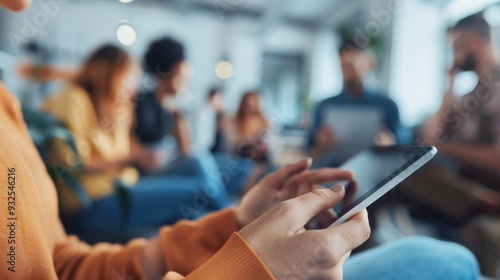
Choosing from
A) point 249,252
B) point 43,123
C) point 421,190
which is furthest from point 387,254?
point 421,190

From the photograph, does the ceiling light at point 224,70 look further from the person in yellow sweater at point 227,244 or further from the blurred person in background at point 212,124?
the person in yellow sweater at point 227,244

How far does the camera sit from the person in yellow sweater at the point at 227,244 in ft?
0.55

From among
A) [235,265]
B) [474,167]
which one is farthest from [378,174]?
[474,167]

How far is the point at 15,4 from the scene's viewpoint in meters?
0.22

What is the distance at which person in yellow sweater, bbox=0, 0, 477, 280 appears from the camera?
0.17m

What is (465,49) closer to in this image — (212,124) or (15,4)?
(15,4)

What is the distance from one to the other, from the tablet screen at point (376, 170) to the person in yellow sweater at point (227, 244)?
0.05 ft

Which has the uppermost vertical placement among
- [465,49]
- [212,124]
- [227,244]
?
[465,49]

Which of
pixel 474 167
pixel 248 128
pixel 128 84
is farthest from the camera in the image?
pixel 248 128

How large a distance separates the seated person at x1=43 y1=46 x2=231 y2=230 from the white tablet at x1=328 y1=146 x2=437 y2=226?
41 cm

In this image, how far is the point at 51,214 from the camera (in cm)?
28

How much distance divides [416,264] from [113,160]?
907 mm

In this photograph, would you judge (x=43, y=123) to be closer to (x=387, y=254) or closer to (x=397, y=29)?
(x=387, y=254)

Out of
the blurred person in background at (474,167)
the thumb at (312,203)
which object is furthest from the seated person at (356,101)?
the thumb at (312,203)
